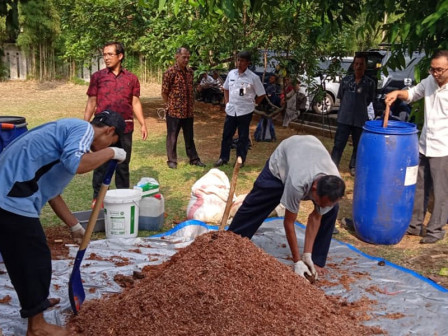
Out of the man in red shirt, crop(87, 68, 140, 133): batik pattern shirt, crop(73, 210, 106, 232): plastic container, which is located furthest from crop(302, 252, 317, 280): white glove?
crop(87, 68, 140, 133): batik pattern shirt

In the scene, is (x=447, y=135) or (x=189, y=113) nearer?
(x=447, y=135)

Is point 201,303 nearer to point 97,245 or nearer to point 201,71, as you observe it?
point 97,245

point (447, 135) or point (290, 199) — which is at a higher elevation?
point (447, 135)

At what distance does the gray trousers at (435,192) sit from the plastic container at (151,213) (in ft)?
8.46

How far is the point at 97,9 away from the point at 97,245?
325 inches

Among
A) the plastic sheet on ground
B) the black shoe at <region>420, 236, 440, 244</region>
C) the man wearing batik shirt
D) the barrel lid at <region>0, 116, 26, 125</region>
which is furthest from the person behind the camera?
the man wearing batik shirt

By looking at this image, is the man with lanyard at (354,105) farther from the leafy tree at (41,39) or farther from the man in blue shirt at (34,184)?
the leafy tree at (41,39)

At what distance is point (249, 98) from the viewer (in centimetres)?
768

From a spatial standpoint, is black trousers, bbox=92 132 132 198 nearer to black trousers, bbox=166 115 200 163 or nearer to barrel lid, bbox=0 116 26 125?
barrel lid, bbox=0 116 26 125

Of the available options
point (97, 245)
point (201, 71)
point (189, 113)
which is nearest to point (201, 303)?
point (97, 245)

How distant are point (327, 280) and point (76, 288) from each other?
75.4 inches

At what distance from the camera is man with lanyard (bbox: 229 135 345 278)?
3568mm

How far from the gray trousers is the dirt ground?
161 mm

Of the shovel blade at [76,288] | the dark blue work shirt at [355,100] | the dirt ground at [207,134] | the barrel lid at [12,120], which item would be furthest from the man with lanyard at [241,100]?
the shovel blade at [76,288]
